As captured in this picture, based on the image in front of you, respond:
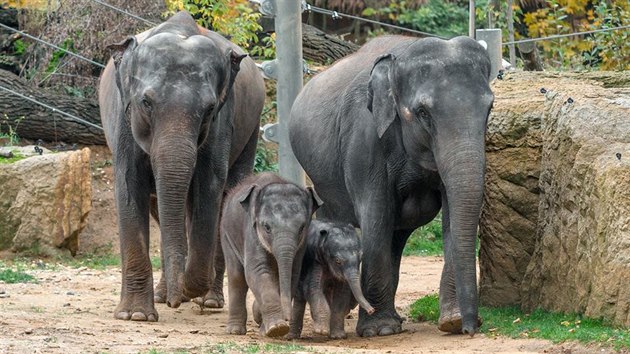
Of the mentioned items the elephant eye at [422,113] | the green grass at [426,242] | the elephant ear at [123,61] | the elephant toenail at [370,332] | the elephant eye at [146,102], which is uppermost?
the elephant ear at [123,61]

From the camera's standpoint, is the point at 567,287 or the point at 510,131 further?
the point at 510,131

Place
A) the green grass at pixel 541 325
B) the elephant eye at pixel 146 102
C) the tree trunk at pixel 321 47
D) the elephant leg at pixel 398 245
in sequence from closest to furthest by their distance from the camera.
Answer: the green grass at pixel 541 325 → the elephant eye at pixel 146 102 → the elephant leg at pixel 398 245 → the tree trunk at pixel 321 47

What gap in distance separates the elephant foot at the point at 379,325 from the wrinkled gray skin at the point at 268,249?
26.1 inches

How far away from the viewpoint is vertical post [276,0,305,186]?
41.1 ft

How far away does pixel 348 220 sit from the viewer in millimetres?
10867

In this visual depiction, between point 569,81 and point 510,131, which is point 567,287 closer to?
point 510,131

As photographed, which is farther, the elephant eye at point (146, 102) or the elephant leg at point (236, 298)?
the elephant leg at point (236, 298)

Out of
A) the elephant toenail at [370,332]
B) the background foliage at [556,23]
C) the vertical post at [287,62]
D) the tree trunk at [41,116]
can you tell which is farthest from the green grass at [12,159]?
the background foliage at [556,23]

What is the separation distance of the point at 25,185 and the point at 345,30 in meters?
10.7

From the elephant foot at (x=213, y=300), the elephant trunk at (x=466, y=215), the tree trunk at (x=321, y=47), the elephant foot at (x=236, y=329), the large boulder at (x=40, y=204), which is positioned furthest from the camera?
the tree trunk at (x=321, y=47)

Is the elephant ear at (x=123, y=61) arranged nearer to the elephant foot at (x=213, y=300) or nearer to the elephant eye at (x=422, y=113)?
the elephant eye at (x=422, y=113)

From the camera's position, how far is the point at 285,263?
8.95 m

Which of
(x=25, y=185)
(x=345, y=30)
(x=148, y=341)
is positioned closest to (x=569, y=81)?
(x=148, y=341)

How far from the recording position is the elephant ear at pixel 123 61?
31.8 ft
